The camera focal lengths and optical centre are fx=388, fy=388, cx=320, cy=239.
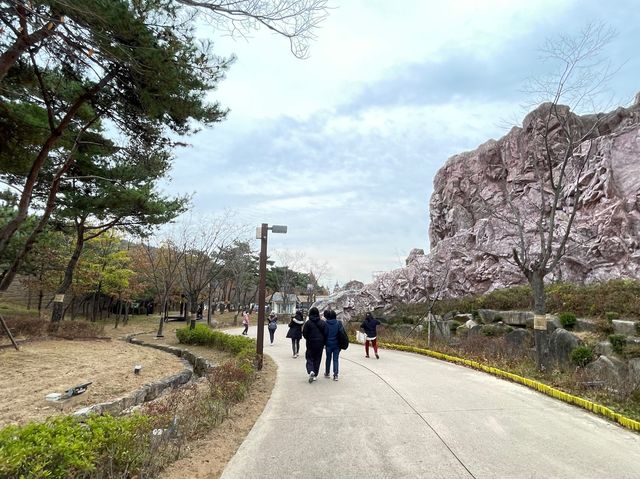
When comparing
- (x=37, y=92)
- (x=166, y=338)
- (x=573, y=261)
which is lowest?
(x=166, y=338)

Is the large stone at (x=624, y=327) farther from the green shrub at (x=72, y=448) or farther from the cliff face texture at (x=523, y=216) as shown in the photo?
the green shrub at (x=72, y=448)

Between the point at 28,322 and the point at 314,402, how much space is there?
15.9 metres

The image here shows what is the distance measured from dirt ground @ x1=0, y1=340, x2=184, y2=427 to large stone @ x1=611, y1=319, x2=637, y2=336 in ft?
37.6

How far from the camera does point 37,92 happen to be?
31.0 feet

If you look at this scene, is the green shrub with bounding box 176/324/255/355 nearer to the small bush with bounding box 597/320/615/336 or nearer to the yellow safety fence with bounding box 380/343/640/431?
the yellow safety fence with bounding box 380/343/640/431

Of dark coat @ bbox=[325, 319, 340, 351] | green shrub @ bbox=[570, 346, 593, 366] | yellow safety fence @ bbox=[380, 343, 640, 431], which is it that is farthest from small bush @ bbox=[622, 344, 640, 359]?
dark coat @ bbox=[325, 319, 340, 351]

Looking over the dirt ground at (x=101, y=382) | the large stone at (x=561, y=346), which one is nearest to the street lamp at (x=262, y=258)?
the dirt ground at (x=101, y=382)

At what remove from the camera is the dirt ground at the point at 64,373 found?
7465 millimetres

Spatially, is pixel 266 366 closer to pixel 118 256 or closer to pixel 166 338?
pixel 166 338

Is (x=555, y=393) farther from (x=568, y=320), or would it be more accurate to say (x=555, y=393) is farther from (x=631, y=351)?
(x=568, y=320)

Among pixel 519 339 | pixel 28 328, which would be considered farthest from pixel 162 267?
pixel 519 339

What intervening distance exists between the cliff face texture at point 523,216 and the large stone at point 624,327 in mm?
3441

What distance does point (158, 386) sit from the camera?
10.0 m

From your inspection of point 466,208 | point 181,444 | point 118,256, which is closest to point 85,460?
point 181,444
